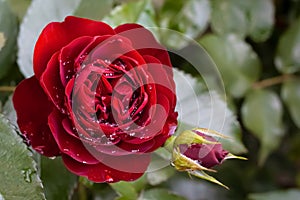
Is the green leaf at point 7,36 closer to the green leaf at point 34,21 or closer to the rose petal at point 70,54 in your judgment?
the green leaf at point 34,21

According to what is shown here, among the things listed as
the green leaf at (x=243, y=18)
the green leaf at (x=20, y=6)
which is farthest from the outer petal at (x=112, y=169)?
the green leaf at (x=243, y=18)

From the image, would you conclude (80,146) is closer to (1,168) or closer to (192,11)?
(1,168)

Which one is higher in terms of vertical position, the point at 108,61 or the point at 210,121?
the point at 108,61

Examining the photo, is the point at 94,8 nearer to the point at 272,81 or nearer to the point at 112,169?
the point at 112,169

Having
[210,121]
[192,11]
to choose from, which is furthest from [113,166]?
[192,11]

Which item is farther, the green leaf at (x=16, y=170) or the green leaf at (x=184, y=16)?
the green leaf at (x=184, y=16)

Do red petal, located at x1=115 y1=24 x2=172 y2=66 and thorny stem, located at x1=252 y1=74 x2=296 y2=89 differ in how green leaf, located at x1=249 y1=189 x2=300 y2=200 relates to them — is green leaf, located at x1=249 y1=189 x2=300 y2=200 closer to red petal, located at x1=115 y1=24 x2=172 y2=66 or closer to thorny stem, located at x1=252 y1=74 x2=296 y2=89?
thorny stem, located at x1=252 y1=74 x2=296 y2=89
